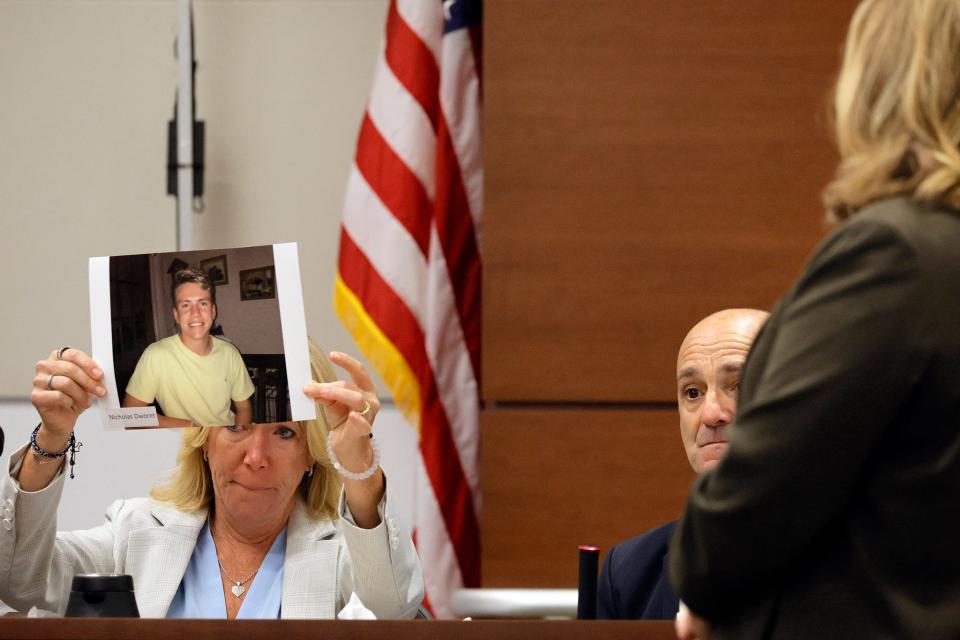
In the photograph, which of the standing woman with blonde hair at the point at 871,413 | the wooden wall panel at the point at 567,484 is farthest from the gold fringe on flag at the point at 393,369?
the standing woman with blonde hair at the point at 871,413

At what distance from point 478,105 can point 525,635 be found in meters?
2.35

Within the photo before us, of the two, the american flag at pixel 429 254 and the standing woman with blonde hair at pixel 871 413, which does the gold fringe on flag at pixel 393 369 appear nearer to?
the american flag at pixel 429 254

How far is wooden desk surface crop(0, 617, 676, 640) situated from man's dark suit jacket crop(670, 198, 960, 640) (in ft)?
2.12

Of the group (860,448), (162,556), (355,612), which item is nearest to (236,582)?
(162,556)

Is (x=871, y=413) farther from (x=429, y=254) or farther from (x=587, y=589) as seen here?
(x=429, y=254)

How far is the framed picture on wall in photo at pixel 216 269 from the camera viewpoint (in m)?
2.20

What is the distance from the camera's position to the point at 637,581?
A: 7.95 ft

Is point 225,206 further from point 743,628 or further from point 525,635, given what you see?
point 743,628

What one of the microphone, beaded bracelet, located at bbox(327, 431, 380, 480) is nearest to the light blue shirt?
beaded bracelet, located at bbox(327, 431, 380, 480)

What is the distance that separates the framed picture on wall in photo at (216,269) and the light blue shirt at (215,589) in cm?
71

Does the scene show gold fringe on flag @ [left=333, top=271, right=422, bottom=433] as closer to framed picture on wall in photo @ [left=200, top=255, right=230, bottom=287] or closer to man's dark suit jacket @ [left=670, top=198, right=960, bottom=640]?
framed picture on wall in photo @ [left=200, top=255, right=230, bottom=287]

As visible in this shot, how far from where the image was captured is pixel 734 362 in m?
2.46

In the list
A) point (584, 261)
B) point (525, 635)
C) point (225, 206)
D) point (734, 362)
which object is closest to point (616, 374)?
point (584, 261)

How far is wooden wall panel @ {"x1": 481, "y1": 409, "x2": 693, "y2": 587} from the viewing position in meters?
3.56
